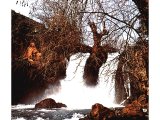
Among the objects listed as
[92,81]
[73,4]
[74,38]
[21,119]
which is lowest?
[21,119]

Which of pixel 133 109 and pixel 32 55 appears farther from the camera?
pixel 32 55

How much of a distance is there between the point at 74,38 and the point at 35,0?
1.31 feet

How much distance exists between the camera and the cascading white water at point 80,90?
3252mm

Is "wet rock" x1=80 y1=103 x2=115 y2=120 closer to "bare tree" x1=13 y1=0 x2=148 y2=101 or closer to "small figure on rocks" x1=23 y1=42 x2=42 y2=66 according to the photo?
"bare tree" x1=13 y1=0 x2=148 y2=101

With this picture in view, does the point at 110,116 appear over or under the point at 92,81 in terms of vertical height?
under

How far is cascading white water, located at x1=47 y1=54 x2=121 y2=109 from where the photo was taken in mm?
3252

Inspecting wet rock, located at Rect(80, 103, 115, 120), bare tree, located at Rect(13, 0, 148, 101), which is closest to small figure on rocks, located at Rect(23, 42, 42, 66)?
bare tree, located at Rect(13, 0, 148, 101)

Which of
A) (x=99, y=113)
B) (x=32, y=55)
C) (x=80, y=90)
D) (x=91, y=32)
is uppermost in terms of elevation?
(x=91, y=32)

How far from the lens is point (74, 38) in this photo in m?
3.32

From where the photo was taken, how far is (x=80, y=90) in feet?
10.7

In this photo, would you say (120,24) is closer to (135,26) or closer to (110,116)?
(135,26)

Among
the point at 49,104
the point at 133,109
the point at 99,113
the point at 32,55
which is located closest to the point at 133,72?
the point at 133,109

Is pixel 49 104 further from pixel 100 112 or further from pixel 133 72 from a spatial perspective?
pixel 133 72
